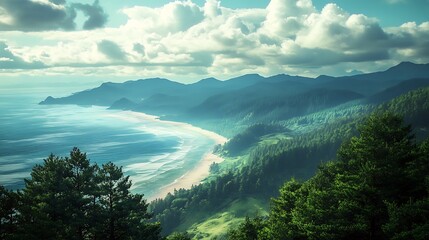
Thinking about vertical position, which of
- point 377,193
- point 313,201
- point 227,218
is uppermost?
point 377,193

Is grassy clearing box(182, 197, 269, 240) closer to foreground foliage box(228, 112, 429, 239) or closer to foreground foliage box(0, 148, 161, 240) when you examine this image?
foreground foliage box(0, 148, 161, 240)

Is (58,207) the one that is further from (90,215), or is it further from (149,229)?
(149,229)

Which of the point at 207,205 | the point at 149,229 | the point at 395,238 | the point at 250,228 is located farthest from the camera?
the point at 207,205

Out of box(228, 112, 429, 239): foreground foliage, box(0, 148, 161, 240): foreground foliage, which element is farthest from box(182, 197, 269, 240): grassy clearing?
box(228, 112, 429, 239): foreground foliage

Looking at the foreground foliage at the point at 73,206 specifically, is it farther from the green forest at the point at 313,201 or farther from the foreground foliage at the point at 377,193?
the foreground foliage at the point at 377,193

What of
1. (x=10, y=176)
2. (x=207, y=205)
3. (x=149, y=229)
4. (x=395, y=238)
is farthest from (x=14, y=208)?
(x=10, y=176)

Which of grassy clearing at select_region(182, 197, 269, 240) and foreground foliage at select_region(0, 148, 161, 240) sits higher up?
foreground foliage at select_region(0, 148, 161, 240)

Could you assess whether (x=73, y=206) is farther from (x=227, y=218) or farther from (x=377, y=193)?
(x=227, y=218)

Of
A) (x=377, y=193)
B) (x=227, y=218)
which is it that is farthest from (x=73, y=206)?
(x=227, y=218)

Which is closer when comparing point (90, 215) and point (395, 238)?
point (395, 238)
